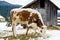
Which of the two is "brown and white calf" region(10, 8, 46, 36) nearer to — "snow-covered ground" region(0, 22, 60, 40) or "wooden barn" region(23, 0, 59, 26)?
"snow-covered ground" region(0, 22, 60, 40)

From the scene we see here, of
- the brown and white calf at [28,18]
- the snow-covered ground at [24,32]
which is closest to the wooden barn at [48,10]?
the snow-covered ground at [24,32]

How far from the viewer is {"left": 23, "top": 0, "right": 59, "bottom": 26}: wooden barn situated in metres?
1.74

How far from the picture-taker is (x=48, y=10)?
5.76ft

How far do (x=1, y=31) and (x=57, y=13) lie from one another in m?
0.55

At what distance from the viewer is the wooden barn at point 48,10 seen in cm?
174

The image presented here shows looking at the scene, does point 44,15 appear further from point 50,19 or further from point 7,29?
point 7,29

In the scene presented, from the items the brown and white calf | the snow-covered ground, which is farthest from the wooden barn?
the brown and white calf

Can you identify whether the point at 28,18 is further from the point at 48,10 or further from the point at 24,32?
the point at 48,10

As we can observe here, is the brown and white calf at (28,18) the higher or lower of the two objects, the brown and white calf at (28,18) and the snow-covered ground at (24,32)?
the higher

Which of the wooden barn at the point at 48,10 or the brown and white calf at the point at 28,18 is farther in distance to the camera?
the wooden barn at the point at 48,10

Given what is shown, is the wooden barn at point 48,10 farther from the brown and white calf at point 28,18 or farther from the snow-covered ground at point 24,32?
the brown and white calf at point 28,18

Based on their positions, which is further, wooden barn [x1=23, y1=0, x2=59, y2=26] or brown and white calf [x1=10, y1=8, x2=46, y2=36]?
wooden barn [x1=23, y1=0, x2=59, y2=26]

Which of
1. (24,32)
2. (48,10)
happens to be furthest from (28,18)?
(48,10)

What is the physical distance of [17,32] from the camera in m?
1.59
